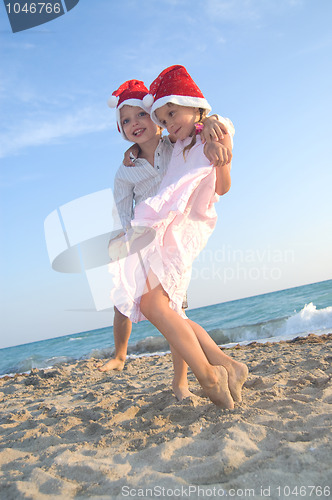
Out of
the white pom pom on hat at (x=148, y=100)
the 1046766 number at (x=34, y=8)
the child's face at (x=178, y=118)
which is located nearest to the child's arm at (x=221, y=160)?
the child's face at (x=178, y=118)

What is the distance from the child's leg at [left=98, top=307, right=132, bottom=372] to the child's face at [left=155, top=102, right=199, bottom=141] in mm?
1420

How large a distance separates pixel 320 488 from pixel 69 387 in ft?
9.47

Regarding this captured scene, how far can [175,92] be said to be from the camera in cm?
216

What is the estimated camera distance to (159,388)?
9.16 feet

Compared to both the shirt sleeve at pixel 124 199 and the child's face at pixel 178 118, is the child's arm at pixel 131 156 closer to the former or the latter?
the shirt sleeve at pixel 124 199

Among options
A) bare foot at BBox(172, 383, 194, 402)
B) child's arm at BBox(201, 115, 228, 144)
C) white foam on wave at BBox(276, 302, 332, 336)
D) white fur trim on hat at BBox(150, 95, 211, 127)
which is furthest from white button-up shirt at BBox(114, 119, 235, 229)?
white foam on wave at BBox(276, 302, 332, 336)

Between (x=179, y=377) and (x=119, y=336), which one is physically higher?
(x=119, y=336)

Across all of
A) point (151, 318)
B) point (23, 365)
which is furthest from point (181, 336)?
point (23, 365)

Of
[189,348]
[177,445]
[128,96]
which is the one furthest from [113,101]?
[177,445]

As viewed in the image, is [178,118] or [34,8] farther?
[34,8]

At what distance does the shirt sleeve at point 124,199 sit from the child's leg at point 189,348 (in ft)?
2.47

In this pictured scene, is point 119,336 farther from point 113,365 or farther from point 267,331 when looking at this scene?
point 267,331

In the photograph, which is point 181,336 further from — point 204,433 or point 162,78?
point 162,78

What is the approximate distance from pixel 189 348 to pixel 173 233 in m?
0.60
